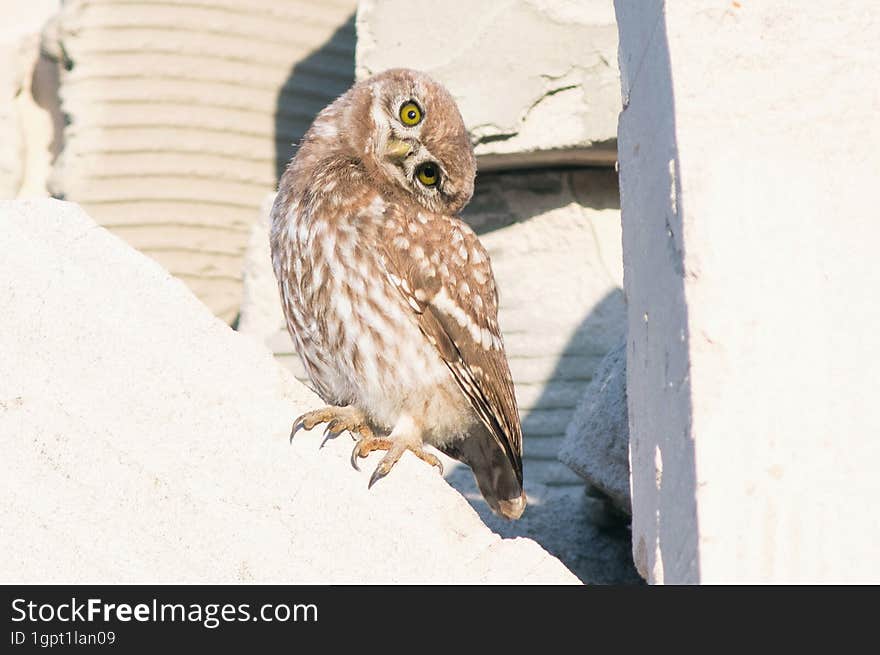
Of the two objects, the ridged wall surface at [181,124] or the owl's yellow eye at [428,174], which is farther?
the ridged wall surface at [181,124]

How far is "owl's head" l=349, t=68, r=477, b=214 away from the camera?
4270 mm

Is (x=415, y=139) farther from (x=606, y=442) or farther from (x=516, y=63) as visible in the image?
(x=516, y=63)

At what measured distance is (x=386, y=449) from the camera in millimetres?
3604

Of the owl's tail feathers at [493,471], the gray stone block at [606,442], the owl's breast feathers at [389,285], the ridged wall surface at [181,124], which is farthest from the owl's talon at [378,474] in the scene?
the ridged wall surface at [181,124]

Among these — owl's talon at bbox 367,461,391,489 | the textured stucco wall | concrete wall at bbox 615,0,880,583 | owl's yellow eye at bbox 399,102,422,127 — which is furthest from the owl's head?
concrete wall at bbox 615,0,880,583

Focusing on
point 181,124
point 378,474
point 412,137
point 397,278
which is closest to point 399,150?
point 412,137

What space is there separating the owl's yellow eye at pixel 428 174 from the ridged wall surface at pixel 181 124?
2.36m

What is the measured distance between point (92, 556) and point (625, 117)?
1.49 metres

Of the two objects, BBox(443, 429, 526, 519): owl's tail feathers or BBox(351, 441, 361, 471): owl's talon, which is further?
BBox(443, 429, 526, 519): owl's tail feathers

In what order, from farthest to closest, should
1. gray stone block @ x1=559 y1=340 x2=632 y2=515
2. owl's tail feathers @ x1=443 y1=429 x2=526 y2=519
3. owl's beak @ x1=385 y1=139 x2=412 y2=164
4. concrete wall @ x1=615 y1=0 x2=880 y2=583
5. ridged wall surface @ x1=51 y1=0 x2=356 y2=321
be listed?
ridged wall surface @ x1=51 y1=0 x2=356 y2=321, owl's tail feathers @ x1=443 y1=429 x2=526 y2=519, owl's beak @ x1=385 y1=139 x2=412 y2=164, gray stone block @ x1=559 y1=340 x2=632 y2=515, concrete wall @ x1=615 y1=0 x2=880 y2=583

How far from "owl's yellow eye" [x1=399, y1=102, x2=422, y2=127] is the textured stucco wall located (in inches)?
46.3

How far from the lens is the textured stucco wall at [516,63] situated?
5371mm

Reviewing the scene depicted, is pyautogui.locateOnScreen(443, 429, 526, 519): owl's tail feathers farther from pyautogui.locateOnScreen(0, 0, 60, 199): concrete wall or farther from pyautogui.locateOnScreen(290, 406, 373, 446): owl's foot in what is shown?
pyautogui.locateOnScreen(0, 0, 60, 199): concrete wall

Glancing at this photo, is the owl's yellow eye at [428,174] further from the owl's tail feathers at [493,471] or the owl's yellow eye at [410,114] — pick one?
the owl's tail feathers at [493,471]
